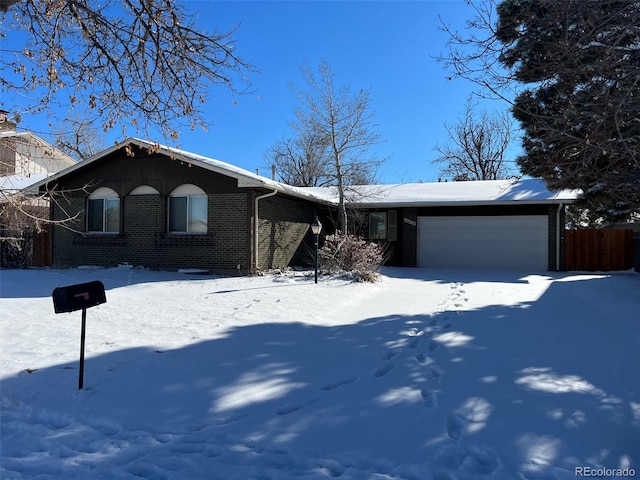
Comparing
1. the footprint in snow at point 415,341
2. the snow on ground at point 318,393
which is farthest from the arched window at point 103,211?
the footprint in snow at point 415,341

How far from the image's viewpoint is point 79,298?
13.8 feet

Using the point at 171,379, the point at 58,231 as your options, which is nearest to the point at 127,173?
the point at 58,231

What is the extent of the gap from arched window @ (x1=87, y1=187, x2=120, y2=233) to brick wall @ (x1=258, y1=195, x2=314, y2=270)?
16.9 feet

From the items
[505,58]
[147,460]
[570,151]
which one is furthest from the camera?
[570,151]

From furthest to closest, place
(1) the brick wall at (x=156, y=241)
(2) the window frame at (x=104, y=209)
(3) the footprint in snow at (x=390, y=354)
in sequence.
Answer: (2) the window frame at (x=104, y=209) < (1) the brick wall at (x=156, y=241) < (3) the footprint in snow at (x=390, y=354)

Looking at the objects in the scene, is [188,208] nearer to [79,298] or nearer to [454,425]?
[79,298]

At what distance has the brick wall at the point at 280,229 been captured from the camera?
14.7 meters

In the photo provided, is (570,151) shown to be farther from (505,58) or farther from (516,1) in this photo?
(516,1)

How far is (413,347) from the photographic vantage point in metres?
5.66

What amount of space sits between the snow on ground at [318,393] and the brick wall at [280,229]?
6610 millimetres

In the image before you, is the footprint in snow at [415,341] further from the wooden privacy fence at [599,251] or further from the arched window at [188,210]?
the wooden privacy fence at [599,251]

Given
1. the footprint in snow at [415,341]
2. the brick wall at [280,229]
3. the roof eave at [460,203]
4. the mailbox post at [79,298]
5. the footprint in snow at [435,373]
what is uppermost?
the roof eave at [460,203]

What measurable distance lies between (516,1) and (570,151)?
2406 mm

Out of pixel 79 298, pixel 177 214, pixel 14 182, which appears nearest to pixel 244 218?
pixel 177 214
